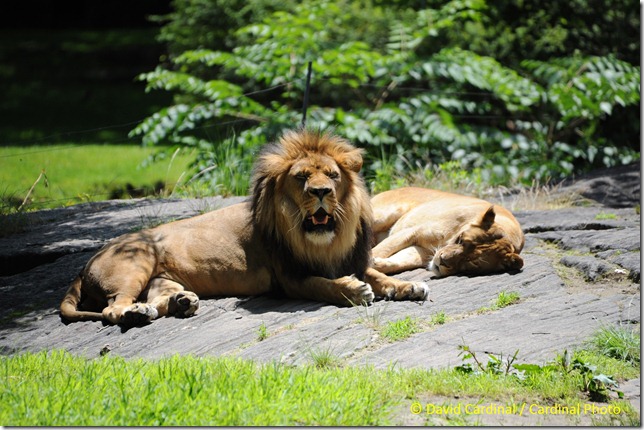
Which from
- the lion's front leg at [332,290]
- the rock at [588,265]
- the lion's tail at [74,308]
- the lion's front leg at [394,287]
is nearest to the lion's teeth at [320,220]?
the lion's front leg at [332,290]

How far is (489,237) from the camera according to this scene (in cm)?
702

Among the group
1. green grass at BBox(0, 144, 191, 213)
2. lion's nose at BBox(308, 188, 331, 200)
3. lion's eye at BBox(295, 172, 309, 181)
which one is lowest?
green grass at BBox(0, 144, 191, 213)

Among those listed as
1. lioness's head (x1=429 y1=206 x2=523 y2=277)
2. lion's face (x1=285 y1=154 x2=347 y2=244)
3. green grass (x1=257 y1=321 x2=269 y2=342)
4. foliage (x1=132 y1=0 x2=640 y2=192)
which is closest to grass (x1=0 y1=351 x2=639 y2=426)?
green grass (x1=257 y1=321 x2=269 y2=342)

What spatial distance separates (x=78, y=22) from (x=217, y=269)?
790 inches

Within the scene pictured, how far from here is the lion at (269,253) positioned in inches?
256

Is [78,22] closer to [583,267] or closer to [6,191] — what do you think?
[6,191]

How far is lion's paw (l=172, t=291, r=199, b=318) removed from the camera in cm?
651

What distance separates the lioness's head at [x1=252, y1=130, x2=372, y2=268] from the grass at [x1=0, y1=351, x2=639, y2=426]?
5.17 feet

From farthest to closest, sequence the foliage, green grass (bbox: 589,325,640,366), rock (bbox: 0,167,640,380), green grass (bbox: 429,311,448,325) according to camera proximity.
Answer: the foliage → green grass (bbox: 429,311,448,325) → rock (bbox: 0,167,640,380) → green grass (bbox: 589,325,640,366)

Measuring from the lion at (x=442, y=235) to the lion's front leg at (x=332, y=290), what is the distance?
0.76 m

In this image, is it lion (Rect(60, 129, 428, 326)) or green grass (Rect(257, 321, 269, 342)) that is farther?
lion (Rect(60, 129, 428, 326))

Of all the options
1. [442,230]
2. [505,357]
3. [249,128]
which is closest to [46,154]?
[249,128]

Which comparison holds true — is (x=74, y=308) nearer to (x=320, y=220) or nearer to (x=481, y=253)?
(x=320, y=220)

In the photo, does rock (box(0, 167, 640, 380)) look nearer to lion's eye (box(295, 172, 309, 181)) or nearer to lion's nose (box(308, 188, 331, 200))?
lion's nose (box(308, 188, 331, 200))
